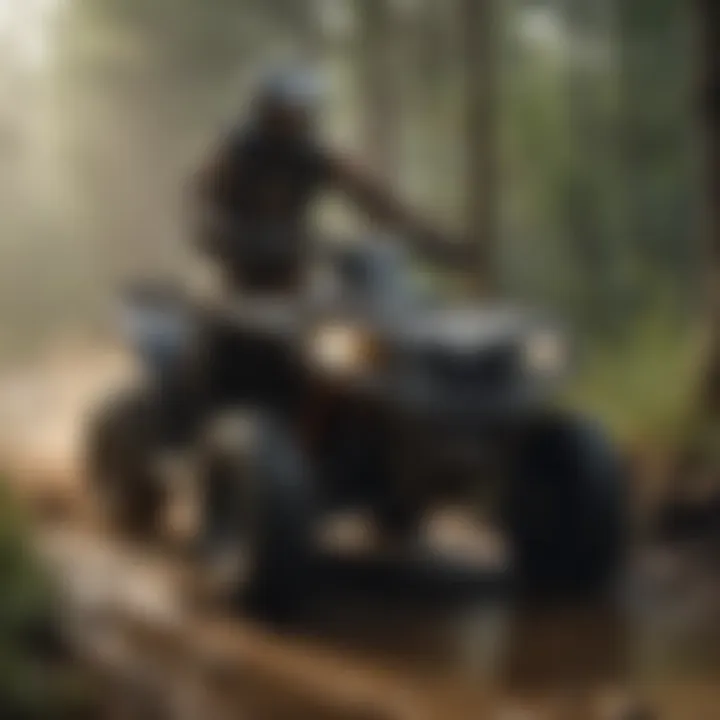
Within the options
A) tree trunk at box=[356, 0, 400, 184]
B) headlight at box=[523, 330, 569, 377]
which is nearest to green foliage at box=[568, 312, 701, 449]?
headlight at box=[523, 330, 569, 377]

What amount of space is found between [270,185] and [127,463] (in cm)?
15

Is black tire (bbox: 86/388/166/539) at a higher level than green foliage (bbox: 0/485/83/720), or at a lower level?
higher

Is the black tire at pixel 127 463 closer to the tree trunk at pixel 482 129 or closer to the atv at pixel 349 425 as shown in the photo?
the atv at pixel 349 425

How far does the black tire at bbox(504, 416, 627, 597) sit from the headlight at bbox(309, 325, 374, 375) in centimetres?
9

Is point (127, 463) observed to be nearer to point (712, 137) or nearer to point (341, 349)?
point (341, 349)

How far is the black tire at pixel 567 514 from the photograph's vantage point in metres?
0.80

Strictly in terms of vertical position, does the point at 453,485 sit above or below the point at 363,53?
below

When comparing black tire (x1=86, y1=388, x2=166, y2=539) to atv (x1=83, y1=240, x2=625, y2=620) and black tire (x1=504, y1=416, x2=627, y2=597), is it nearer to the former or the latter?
atv (x1=83, y1=240, x2=625, y2=620)

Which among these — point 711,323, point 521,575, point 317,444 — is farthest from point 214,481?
point 711,323

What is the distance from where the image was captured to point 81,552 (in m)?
0.77

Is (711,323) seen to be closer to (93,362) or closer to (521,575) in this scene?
(521,575)

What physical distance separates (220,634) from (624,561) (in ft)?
0.66

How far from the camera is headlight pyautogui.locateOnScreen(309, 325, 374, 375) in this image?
765 millimetres

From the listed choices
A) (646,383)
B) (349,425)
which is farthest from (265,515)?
(646,383)
